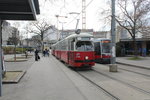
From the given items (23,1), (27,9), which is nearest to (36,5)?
(27,9)

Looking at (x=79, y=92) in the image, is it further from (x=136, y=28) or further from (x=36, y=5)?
(x=136, y=28)

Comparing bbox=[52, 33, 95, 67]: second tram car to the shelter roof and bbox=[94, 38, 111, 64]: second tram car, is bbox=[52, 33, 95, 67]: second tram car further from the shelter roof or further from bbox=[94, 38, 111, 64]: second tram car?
the shelter roof

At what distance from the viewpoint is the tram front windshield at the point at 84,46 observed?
17.2 meters

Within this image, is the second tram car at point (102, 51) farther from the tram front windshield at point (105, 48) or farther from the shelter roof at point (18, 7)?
the shelter roof at point (18, 7)

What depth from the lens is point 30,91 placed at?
9289mm

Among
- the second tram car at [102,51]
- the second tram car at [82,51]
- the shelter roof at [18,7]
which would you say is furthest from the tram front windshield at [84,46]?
the shelter roof at [18,7]

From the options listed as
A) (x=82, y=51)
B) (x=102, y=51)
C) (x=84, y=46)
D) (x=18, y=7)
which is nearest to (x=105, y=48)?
(x=102, y=51)

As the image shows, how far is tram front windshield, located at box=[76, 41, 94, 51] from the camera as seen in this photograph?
17.2m

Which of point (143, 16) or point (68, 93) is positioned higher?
point (143, 16)

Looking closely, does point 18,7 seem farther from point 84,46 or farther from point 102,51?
point 102,51

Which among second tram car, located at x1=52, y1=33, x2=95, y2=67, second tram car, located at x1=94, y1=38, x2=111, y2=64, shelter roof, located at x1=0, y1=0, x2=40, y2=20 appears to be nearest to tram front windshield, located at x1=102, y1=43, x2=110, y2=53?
second tram car, located at x1=94, y1=38, x2=111, y2=64

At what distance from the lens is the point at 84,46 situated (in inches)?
684

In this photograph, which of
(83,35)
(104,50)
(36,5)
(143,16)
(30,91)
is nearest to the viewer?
(36,5)

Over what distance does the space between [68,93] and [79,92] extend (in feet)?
1.57
